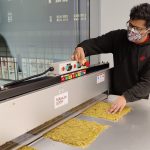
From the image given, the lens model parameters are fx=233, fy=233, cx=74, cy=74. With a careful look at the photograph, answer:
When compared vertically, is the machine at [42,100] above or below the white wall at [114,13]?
below

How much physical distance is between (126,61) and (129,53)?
2.1 inches

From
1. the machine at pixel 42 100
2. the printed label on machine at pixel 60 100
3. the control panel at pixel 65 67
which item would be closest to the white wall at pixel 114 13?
the machine at pixel 42 100

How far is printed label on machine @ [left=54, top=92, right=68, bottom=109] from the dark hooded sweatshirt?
1.25 ft

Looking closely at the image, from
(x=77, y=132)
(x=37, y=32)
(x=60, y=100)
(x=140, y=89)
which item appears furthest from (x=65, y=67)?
(x=37, y=32)

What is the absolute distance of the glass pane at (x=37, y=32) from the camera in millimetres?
2381

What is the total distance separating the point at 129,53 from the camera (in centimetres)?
149

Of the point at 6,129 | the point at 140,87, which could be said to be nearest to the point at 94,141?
the point at 6,129

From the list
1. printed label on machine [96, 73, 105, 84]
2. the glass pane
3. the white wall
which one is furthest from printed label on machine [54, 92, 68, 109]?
the white wall

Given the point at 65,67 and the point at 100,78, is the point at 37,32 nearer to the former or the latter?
the point at 100,78

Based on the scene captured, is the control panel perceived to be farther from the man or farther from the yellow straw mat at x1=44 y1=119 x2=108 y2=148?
the yellow straw mat at x1=44 y1=119 x2=108 y2=148

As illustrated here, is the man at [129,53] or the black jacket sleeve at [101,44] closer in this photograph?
the man at [129,53]

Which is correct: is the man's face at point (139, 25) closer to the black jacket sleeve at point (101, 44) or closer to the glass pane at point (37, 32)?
the black jacket sleeve at point (101, 44)

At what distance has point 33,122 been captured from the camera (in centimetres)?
95

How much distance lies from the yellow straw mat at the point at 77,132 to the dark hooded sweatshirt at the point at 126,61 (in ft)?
1.04
